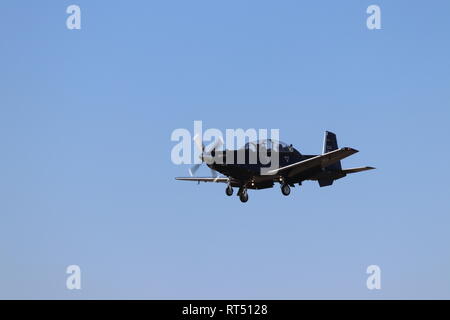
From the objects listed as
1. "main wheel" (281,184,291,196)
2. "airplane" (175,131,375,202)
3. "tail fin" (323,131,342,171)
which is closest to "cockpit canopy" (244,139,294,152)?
"airplane" (175,131,375,202)

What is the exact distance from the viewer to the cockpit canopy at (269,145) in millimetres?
53966

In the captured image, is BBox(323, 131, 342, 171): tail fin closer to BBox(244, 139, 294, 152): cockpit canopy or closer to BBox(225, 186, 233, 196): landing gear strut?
BBox(244, 139, 294, 152): cockpit canopy

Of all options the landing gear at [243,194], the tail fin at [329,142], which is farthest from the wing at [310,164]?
the tail fin at [329,142]

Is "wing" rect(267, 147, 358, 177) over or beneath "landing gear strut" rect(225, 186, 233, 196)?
Answer: over

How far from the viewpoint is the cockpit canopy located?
54.0 meters

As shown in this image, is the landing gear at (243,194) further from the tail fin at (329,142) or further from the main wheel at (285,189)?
the tail fin at (329,142)

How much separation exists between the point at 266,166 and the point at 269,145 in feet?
4.25

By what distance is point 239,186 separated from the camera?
55.0 metres
